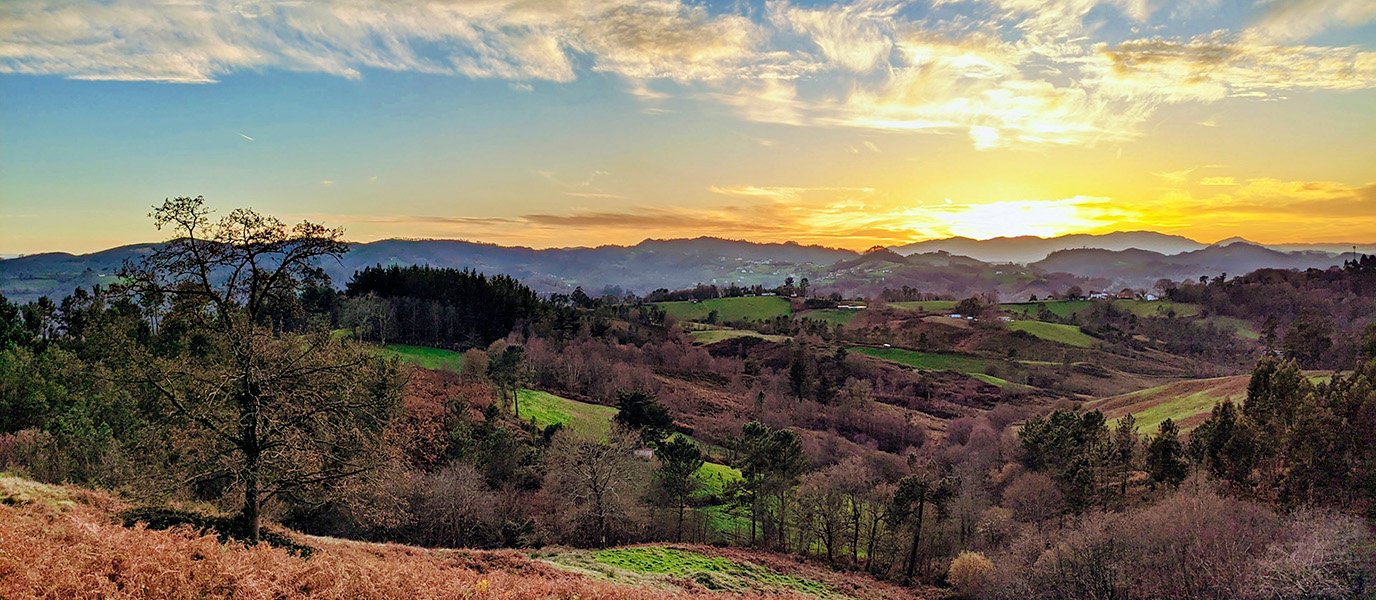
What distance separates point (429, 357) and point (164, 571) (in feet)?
235

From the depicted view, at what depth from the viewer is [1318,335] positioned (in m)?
94.8

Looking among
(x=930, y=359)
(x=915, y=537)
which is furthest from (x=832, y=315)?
(x=915, y=537)

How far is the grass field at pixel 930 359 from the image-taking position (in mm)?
130250

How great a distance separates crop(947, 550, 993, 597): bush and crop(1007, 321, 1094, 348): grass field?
129m

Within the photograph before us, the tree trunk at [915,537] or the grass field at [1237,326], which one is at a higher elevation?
the grass field at [1237,326]

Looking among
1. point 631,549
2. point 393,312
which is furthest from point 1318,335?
point 393,312

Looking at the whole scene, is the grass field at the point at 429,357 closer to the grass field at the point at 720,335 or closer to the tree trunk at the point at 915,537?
the tree trunk at the point at 915,537

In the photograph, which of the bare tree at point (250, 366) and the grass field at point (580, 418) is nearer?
the bare tree at point (250, 366)

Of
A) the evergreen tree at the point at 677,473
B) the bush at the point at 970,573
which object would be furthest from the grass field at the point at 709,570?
the bush at the point at 970,573

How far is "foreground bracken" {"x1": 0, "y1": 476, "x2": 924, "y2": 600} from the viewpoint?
28.1 feet

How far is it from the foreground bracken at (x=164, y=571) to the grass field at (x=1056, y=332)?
15906 centimetres

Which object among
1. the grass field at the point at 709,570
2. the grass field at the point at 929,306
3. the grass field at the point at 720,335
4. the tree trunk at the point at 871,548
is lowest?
the tree trunk at the point at 871,548

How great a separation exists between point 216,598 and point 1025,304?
213499 millimetres

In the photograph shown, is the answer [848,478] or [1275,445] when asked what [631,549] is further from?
[1275,445]
